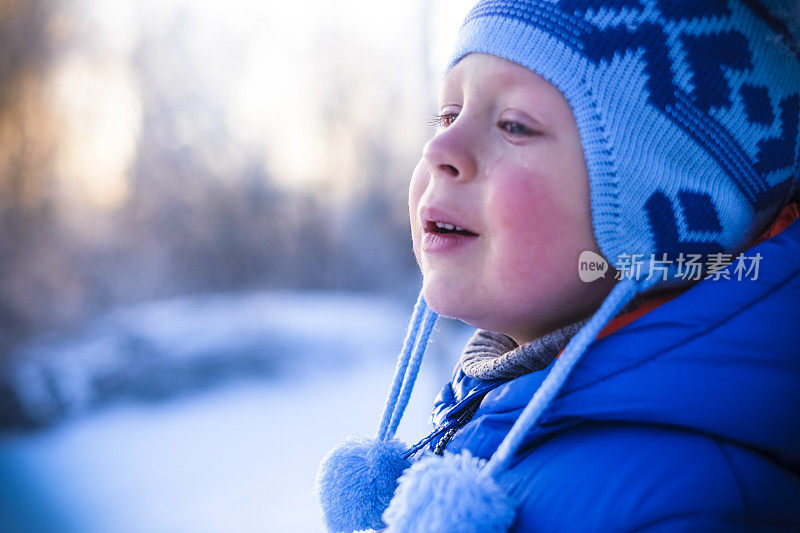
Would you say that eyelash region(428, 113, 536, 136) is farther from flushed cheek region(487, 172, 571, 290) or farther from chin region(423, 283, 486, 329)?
chin region(423, 283, 486, 329)

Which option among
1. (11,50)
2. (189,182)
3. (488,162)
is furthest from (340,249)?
(488,162)

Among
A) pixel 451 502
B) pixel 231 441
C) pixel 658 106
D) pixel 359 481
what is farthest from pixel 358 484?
pixel 231 441

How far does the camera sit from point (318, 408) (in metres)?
2.42

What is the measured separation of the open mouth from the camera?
0.66 metres

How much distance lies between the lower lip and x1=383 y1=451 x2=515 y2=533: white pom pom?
212 millimetres

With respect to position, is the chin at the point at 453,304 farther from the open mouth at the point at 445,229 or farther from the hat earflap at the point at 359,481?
the hat earflap at the point at 359,481

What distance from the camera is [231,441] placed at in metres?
2.19

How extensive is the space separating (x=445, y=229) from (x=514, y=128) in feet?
0.41

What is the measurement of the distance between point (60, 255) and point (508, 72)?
2.16 metres

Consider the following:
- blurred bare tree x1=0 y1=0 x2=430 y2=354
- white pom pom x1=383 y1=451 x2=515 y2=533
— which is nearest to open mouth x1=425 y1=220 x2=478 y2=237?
white pom pom x1=383 y1=451 x2=515 y2=533

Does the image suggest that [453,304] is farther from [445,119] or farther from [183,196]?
[183,196]

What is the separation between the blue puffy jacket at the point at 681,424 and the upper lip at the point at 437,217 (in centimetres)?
17

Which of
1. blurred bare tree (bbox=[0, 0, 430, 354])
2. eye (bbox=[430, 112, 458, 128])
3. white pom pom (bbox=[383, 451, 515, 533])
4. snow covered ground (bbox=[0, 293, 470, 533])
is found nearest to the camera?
white pom pom (bbox=[383, 451, 515, 533])

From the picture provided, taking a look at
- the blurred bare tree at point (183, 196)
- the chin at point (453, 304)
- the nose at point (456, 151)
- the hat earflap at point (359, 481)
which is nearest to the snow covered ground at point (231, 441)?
the blurred bare tree at point (183, 196)
